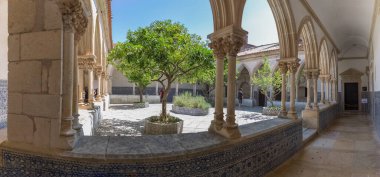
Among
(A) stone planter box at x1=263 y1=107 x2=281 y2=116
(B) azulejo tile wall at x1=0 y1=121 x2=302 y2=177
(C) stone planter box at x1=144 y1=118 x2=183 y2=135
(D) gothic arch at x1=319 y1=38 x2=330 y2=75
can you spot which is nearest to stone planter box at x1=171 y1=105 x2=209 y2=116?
(A) stone planter box at x1=263 y1=107 x2=281 y2=116

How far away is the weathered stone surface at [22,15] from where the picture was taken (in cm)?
266

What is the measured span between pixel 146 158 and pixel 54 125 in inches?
40.5

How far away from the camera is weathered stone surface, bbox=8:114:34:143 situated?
2.64m

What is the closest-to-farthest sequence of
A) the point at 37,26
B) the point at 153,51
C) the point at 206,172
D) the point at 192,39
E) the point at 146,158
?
the point at 146,158, the point at 37,26, the point at 206,172, the point at 153,51, the point at 192,39

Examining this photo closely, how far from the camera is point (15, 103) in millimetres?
2721

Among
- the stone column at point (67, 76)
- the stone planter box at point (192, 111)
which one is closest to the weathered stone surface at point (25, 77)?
the stone column at point (67, 76)

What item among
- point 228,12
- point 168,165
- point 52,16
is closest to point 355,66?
point 228,12

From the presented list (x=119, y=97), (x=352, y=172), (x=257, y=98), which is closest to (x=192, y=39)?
(x=352, y=172)

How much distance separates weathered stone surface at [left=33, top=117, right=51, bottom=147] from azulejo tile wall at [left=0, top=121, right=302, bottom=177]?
15 centimetres

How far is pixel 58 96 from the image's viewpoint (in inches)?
100

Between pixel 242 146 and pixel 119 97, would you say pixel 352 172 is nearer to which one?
pixel 242 146

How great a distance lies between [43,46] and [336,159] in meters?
5.75

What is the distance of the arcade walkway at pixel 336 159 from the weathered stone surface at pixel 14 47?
412 centimetres

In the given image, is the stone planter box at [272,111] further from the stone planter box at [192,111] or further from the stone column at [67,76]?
the stone column at [67,76]
